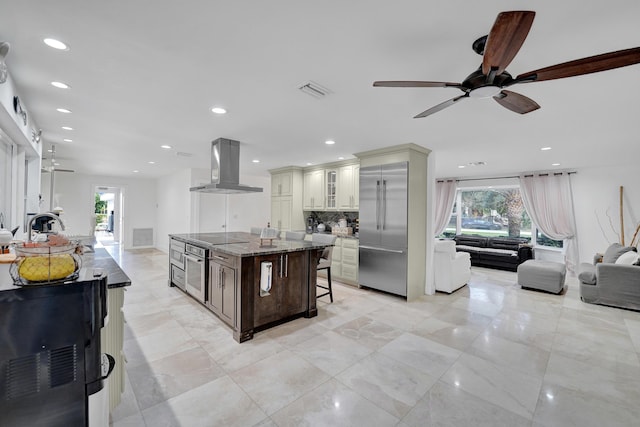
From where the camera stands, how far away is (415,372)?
233cm

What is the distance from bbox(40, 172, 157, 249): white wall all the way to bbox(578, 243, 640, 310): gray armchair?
10672mm

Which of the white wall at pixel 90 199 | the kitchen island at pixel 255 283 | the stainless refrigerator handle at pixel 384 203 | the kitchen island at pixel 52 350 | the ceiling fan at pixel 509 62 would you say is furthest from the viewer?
the white wall at pixel 90 199

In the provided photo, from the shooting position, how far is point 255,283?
2.93 m

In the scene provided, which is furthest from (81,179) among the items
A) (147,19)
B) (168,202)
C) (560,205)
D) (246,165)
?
(560,205)

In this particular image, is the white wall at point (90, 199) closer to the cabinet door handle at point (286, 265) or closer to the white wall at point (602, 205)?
the cabinet door handle at point (286, 265)

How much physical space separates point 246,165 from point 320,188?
1.75 metres

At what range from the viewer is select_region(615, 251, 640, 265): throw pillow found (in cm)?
403

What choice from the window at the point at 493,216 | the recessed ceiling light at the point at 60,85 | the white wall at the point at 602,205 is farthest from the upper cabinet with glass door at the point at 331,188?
the white wall at the point at 602,205

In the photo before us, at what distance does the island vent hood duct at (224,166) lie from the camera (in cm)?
400

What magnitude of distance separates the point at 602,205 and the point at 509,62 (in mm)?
6535

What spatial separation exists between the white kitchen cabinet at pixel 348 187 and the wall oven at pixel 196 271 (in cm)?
276

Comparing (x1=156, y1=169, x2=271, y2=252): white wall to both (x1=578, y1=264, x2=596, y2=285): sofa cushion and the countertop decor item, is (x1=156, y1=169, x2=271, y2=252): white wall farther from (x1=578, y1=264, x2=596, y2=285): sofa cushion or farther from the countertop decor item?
(x1=578, y1=264, x2=596, y2=285): sofa cushion

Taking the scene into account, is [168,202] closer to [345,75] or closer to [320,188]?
[320,188]

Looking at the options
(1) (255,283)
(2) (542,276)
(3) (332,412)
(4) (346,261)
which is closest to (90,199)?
(4) (346,261)
